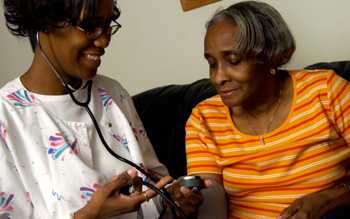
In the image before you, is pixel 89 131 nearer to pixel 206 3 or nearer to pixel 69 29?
pixel 69 29

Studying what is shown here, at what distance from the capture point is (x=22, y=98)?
4.30ft

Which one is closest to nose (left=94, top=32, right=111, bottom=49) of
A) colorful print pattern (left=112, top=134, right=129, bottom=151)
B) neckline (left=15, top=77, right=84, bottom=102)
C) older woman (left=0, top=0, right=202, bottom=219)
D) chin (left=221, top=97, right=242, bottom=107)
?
older woman (left=0, top=0, right=202, bottom=219)

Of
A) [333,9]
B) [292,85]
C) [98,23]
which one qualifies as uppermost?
[98,23]

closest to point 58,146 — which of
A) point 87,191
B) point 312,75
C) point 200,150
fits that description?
point 87,191

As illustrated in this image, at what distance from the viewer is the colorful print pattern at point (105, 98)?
1.49 meters

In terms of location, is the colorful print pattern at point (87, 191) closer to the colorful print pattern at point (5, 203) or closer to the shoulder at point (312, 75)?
the colorful print pattern at point (5, 203)

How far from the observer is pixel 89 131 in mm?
1364

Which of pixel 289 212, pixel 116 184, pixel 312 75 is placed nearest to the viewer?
pixel 116 184

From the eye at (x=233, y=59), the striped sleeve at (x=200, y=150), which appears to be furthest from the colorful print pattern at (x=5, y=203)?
A: the eye at (x=233, y=59)

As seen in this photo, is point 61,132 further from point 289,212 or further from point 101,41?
point 289,212

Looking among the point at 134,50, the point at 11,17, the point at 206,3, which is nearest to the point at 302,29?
the point at 206,3

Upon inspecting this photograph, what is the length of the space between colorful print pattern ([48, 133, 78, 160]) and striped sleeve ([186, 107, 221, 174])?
39 cm

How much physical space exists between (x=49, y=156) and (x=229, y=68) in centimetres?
55

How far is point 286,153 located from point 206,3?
818 millimetres
